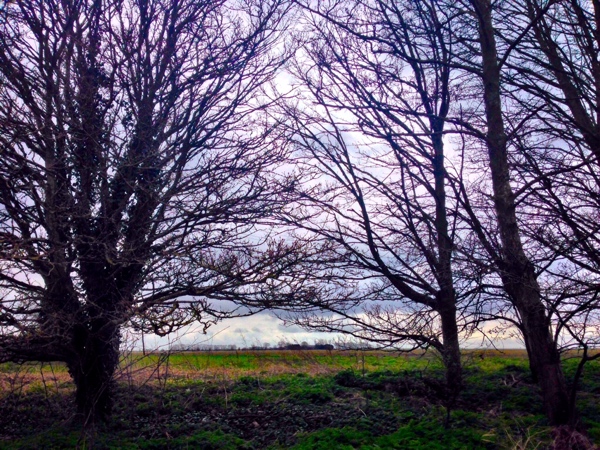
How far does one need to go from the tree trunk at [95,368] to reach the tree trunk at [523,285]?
17.4ft

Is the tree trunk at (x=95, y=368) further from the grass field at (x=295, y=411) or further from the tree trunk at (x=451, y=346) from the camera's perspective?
the tree trunk at (x=451, y=346)

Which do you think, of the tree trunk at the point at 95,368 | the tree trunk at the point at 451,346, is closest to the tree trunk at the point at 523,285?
the tree trunk at the point at 451,346

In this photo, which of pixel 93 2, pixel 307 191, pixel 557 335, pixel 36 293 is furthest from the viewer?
pixel 307 191

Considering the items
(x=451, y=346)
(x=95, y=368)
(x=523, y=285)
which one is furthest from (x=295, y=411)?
(x=523, y=285)

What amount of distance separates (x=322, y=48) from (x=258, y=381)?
5.77 meters

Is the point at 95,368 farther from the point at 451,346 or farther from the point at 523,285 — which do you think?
the point at 523,285

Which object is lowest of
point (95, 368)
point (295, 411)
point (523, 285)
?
point (295, 411)

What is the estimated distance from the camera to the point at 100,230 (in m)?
7.44

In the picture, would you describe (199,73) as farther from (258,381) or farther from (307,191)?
(258,381)

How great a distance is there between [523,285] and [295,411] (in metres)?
3.47

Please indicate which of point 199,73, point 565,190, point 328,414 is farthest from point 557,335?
point 199,73

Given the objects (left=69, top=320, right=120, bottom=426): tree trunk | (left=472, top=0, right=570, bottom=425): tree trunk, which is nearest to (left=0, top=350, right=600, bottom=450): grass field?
(left=69, top=320, right=120, bottom=426): tree trunk

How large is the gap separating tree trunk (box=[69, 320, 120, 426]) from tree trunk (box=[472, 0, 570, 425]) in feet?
17.4

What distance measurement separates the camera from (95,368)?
776cm
